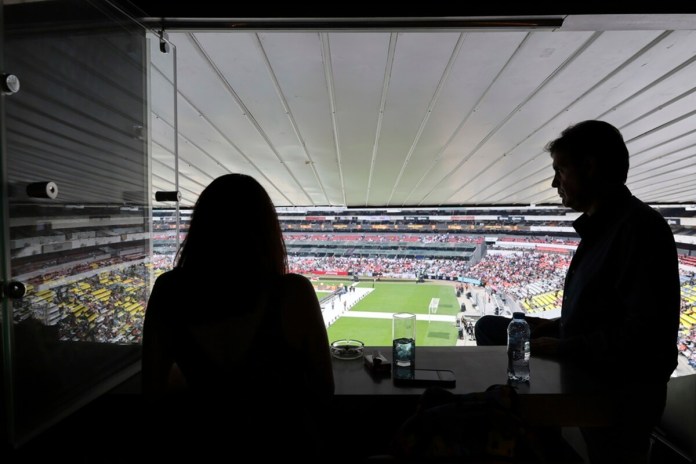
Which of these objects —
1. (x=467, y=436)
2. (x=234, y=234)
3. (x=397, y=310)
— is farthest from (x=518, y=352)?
(x=397, y=310)

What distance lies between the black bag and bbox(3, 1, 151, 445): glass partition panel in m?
1.03

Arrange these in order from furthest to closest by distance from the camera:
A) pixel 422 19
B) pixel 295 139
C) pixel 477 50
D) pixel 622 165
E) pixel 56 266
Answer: pixel 295 139 → pixel 477 50 → pixel 422 19 → pixel 622 165 → pixel 56 266

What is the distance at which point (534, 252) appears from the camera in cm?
2700

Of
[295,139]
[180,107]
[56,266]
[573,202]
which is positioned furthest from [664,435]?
[180,107]

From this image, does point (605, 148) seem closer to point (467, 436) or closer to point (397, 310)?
point (467, 436)

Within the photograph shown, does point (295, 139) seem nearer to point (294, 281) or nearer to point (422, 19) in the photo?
point (422, 19)

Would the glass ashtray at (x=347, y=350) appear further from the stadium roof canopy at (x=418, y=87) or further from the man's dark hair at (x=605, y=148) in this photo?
the stadium roof canopy at (x=418, y=87)

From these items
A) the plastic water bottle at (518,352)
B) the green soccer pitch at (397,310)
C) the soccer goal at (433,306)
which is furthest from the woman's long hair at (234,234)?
the soccer goal at (433,306)

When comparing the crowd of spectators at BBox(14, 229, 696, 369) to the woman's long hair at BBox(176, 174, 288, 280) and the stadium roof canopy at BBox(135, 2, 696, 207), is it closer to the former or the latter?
the woman's long hair at BBox(176, 174, 288, 280)

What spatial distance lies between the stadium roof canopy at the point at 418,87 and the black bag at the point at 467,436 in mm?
1438

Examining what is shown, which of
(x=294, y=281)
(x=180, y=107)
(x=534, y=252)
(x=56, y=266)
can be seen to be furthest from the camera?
(x=534, y=252)

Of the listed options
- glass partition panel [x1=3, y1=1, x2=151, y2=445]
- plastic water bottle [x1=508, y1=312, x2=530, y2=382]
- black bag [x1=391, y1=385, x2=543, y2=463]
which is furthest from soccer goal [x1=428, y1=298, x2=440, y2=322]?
black bag [x1=391, y1=385, x2=543, y2=463]

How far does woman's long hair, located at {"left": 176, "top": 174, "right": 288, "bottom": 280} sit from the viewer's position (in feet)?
3.23

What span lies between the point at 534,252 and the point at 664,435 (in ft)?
91.0
